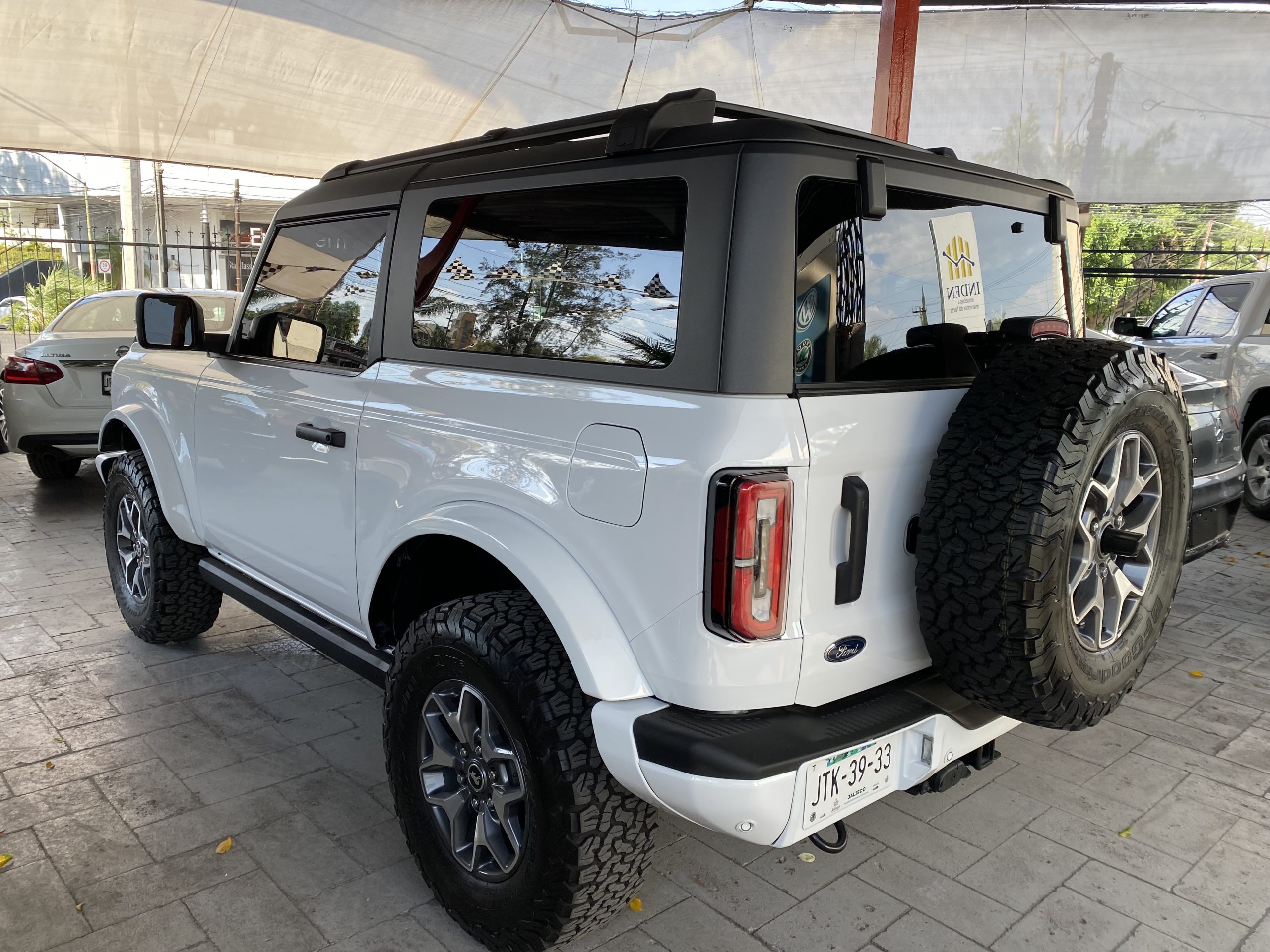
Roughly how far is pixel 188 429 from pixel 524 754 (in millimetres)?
2314

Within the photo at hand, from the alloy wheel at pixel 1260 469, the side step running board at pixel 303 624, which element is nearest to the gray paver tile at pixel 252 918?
the side step running board at pixel 303 624

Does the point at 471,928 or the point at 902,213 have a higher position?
the point at 902,213

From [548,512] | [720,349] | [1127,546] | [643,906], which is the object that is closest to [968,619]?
[1127,546]

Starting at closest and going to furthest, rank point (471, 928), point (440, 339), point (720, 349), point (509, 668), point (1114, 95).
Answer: point (720, 349) → point (509, 668) → point (471, 928) → point (440, 339) → point (1114, 95)

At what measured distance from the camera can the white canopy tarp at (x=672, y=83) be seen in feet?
26.1

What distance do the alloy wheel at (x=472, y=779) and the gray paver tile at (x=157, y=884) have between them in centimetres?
69

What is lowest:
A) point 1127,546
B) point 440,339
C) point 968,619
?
point 968,619

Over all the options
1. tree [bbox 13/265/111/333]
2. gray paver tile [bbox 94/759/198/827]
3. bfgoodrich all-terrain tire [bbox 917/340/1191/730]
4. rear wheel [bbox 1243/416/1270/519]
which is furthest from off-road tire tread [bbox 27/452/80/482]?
rear wheel [bbox 1243/416/1270/519]

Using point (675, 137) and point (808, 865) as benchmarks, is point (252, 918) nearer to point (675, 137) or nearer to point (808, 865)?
point (808, 865)

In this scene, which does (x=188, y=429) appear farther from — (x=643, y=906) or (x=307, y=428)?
(x=643, y=906)

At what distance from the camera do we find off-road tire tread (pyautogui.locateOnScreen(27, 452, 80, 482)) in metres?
7.59

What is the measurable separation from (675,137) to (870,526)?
36.8 inches

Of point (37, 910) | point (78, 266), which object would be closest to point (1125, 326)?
point (37, 910)

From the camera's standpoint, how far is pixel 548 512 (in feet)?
6.73
